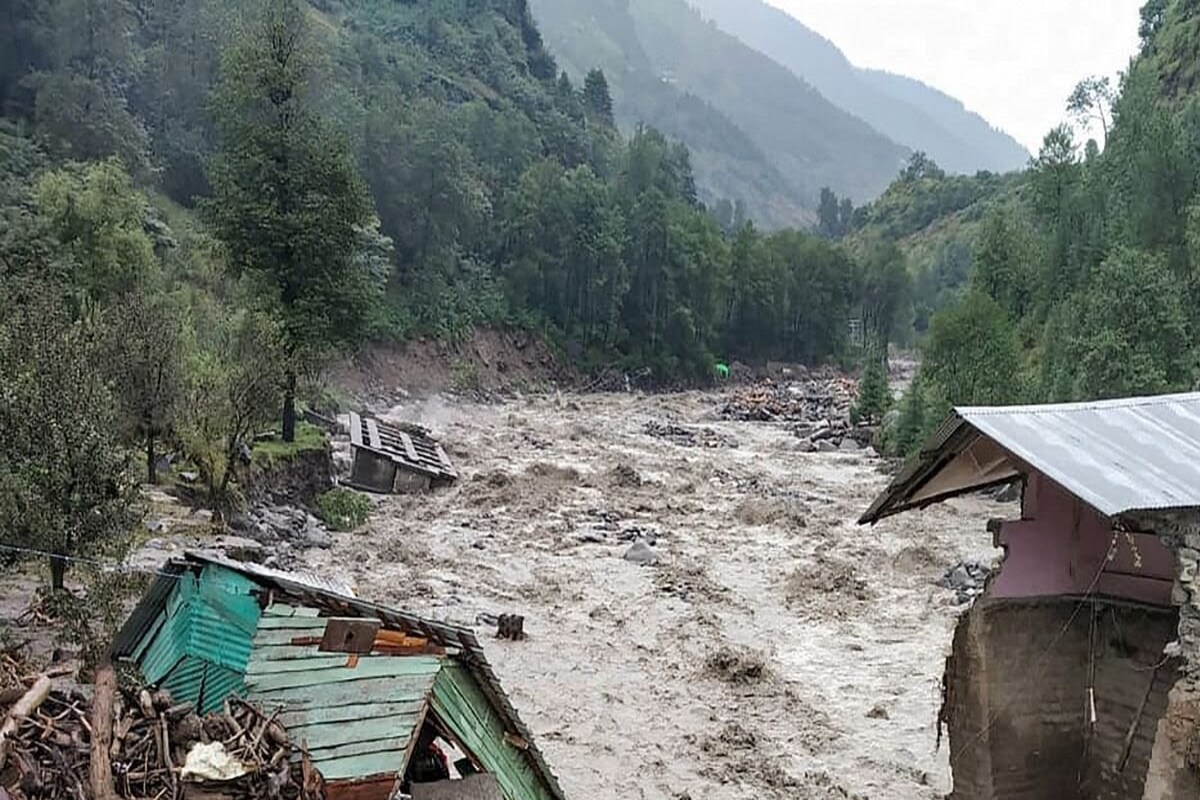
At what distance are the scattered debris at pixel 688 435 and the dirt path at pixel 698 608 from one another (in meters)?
5.41

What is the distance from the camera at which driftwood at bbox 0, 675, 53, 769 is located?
475 centimetres

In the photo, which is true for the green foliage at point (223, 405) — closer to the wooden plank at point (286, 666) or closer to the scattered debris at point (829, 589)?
the scattered debris at point (829, 589)

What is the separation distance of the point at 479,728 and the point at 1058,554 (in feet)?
15.1

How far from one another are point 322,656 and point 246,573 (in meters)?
0.71

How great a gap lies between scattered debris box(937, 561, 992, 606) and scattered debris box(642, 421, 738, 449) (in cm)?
1712

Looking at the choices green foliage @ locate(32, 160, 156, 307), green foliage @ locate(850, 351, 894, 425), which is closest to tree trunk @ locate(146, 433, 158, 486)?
green foliage @ locate(32, 160, 156, 307)

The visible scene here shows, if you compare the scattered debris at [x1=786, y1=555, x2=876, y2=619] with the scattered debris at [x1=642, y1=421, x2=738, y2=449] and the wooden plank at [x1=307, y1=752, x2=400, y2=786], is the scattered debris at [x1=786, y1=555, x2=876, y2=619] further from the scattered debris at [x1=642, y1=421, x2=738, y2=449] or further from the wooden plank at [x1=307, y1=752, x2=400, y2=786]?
the scattered debris at [x1=642, y1=421, x2=738, y2=449]

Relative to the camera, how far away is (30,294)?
478 inches

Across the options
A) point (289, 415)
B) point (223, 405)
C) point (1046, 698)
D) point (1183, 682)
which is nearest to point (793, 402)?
point (289, 415)

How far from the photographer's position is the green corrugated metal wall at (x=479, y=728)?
18.8 feet

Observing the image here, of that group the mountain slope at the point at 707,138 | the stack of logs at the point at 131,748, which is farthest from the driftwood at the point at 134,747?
the mountain slope at the point at 707,138

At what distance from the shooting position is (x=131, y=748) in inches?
198

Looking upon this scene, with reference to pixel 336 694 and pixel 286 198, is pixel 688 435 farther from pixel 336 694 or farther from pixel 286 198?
pixel 336 694

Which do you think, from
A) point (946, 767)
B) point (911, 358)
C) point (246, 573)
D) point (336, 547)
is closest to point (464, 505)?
point (336, 547)
